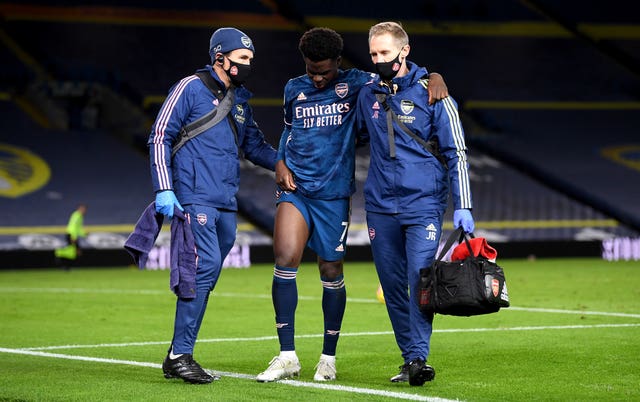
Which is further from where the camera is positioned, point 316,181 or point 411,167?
point 316,181

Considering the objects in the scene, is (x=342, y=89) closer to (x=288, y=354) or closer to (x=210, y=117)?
(x=210, y=117)

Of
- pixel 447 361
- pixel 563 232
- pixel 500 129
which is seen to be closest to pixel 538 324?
pixel 447 361

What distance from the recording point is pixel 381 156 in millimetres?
7629

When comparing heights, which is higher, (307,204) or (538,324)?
(307,204)

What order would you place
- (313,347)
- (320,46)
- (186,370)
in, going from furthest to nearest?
1. (313,347)
2. (320,46)
3. (186,370)

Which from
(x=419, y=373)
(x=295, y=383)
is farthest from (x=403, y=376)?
(x=295, y=383)

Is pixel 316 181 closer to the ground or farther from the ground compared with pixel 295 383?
farther from the ground

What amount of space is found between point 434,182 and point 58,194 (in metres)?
21.8

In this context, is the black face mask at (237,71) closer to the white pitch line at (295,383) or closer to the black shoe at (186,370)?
the black shoe at (186,370)

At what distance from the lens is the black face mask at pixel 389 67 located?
24.7ft

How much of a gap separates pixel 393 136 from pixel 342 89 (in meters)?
0.56

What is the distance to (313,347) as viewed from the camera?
9820mm

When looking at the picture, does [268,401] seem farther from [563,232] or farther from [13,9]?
[13,9]

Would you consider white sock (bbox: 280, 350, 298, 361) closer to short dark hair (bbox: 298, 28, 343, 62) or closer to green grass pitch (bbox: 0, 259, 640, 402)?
green grass pitch (bbox: 0, 259, 640, 402)
